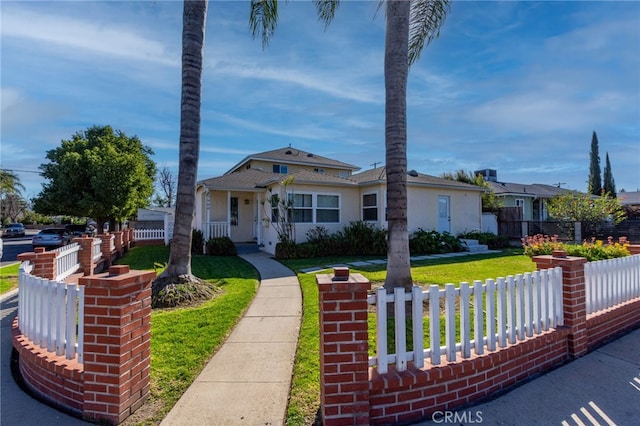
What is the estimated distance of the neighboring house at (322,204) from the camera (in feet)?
47.5

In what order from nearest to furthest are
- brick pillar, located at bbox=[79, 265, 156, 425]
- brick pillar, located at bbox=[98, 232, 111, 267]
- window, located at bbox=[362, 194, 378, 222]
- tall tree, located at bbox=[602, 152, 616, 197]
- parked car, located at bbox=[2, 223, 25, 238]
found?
brick pillar, located at bbox=[79, 265, 156, 425]
brick pillar, located at bbox=[98, 232, 111, 267]
window, located at bbox=[362, 194, 378, 222]
parked car, located at bbox=[2, 223, 25, 238]
tall tree, located at bbox=[602, 152, 616, 197]

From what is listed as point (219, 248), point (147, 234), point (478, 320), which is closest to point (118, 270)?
point (478, 320)

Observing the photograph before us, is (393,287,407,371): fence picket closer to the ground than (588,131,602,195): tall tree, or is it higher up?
closer to the ground

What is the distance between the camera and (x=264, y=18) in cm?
814

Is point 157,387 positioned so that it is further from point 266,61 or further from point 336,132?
point 336,132

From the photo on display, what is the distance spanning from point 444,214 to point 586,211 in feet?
26.1

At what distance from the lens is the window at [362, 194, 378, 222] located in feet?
49.6

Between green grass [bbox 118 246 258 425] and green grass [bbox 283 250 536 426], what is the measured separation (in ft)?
3.76

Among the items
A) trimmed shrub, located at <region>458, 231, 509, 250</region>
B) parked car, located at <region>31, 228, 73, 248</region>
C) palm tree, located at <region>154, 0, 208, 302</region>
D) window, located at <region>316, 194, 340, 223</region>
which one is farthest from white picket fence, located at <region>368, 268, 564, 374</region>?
parked car, located at <region>31, 228, 73, 248</region>

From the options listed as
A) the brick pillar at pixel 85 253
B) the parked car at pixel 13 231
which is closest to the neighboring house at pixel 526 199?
the brick pillar at pixel 85 253

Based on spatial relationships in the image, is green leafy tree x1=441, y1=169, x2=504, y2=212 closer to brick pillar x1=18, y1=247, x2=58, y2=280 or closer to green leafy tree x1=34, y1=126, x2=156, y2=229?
brick pillar x1=18, y1=247, x2=58, y2=280

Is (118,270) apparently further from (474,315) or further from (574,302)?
(574,302)

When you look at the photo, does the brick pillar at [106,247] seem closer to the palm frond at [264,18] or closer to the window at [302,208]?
the window at [302,208]

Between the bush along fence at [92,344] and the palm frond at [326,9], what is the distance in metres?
7.05
